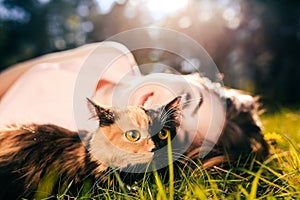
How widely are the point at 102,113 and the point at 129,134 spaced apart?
0.34 feet

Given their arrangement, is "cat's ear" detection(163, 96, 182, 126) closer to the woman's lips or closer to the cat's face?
the cat's face

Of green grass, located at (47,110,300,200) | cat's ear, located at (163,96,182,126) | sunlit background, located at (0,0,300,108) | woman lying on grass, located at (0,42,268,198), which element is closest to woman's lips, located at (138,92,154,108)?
woman lying on grass, located at (0,42,268,198)

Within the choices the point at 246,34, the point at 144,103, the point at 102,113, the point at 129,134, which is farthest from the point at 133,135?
the point at 246,34

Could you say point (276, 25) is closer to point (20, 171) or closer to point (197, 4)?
point (197, 4)

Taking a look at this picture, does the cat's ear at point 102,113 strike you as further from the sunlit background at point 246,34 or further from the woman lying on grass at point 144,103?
the sunlit background at point 246,34

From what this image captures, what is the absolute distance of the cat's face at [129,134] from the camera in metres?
1.24

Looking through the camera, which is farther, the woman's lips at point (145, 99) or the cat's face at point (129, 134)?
the woman's lips at point (145, 99)

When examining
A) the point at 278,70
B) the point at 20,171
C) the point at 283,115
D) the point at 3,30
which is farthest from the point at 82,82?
the point at 3,30

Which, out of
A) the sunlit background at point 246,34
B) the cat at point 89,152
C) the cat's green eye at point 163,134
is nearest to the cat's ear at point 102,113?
the cat at point 89,152

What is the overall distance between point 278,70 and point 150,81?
15.7 ft

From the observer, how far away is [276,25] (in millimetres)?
6164

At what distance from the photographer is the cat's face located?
1.24 metres

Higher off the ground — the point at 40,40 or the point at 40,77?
the point at 40,77

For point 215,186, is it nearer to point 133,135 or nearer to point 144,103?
point 133,135
